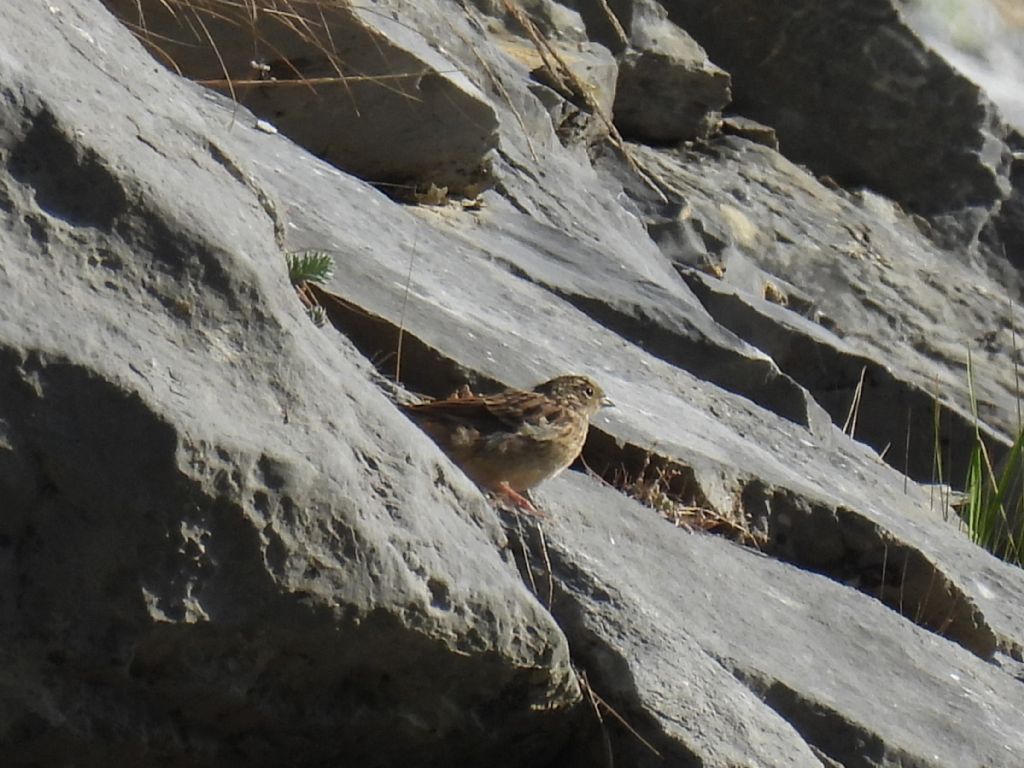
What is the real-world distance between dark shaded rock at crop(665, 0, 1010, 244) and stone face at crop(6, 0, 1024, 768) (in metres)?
5.20

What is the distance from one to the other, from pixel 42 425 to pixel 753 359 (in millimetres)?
4269

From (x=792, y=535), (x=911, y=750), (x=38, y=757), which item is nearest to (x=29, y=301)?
(x=38, y=757)

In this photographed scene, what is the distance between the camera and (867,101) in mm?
11219

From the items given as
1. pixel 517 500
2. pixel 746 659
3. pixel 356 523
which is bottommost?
pixel 746 659

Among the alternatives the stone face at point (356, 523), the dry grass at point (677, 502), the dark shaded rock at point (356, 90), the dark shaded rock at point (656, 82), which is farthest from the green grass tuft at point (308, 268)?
the dark shaded rock at point (656, 82)

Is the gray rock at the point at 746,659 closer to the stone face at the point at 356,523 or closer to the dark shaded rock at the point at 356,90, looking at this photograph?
the stone face at the point at 356,523

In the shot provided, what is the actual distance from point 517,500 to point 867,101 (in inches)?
307

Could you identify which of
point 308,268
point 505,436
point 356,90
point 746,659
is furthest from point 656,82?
point 746,659

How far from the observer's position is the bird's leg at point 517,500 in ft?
13.0

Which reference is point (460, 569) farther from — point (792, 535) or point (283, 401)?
point (792, 535)

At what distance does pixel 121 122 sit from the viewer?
3.35 meters

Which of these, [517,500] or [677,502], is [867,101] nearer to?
[677,502]

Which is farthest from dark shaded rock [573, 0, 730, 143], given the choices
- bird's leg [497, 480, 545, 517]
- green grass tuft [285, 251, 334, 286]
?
bird's leg [497, 480, 545, 517]

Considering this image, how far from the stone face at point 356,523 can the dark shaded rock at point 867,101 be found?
520 cm
